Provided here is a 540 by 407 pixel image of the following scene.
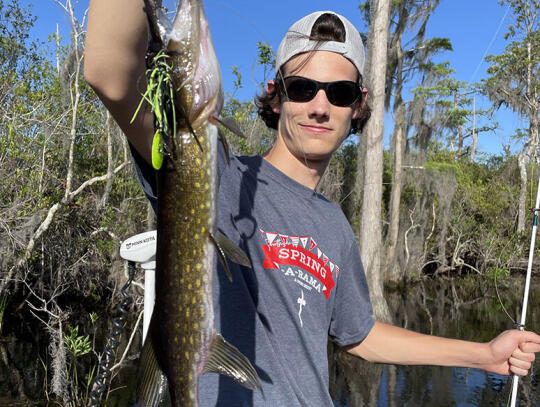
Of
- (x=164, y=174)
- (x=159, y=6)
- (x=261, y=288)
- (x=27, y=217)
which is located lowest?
(x=261, y=288)

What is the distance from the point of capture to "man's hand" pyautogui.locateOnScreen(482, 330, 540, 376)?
2215mm

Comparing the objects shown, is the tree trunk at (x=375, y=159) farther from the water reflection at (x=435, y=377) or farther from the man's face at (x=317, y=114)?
the man's face at (x=317, y=114)

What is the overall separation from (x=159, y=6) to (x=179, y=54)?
0.42 feet

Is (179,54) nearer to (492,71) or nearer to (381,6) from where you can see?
(381,6)

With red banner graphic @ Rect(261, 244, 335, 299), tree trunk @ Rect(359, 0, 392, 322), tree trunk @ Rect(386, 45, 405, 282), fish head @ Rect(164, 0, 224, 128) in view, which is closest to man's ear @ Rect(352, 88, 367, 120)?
red banner graphic @ Rect(261, 244, 335, 299)

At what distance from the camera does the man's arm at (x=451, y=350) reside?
2.23m

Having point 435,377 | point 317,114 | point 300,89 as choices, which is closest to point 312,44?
point 300,89

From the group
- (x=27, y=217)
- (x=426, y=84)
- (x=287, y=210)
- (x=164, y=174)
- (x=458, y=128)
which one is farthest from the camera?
(x=458, y=128)

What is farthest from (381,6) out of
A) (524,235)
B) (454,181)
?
(524,235)

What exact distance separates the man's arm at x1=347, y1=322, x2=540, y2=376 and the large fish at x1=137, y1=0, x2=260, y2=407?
128 cm

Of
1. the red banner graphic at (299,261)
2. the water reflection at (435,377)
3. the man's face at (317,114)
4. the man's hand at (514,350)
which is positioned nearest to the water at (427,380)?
the water reflection at (435,377)

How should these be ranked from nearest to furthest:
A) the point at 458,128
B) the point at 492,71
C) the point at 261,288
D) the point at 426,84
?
1. the point at 261,288
2. the point at 426,84
3. the point at 492,71
4. the point at 458,128

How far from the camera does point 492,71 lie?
25297 mm

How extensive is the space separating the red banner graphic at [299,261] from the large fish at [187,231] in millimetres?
543
